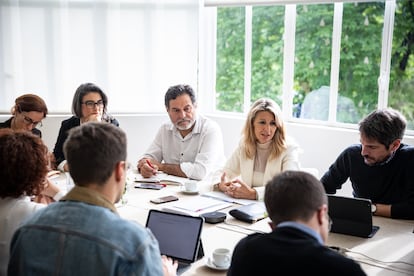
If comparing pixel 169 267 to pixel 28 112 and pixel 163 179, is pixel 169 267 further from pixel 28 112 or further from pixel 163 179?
pixel 28 112

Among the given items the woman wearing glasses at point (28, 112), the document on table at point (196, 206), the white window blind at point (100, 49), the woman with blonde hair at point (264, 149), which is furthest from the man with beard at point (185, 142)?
the white window blind at point (100, 49)

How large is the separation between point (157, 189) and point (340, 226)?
3.87 feet

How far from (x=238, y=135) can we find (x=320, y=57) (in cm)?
106

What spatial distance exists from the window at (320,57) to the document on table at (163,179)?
164cm

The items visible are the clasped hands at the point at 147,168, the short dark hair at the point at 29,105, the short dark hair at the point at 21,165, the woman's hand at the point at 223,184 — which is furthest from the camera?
the short dark hair at the point at 29,105

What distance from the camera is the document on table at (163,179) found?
3.05 metres

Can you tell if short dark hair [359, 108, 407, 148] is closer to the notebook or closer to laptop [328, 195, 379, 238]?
laptop [328, 195, 379, 238]

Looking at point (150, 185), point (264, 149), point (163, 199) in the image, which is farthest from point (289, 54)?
point (163, 199)

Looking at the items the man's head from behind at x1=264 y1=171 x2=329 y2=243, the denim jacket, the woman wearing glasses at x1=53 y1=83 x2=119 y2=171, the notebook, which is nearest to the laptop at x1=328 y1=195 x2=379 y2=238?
the notebook

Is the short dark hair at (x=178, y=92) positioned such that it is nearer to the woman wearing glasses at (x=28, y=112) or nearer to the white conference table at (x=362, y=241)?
the woman wearing glasses at (x=28, y=112)

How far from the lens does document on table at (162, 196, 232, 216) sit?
7.88 ft

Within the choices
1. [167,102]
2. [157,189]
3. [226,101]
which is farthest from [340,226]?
[226,101]

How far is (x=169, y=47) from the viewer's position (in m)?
4.75

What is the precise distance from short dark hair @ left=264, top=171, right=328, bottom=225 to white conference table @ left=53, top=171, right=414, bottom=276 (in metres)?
0.47
